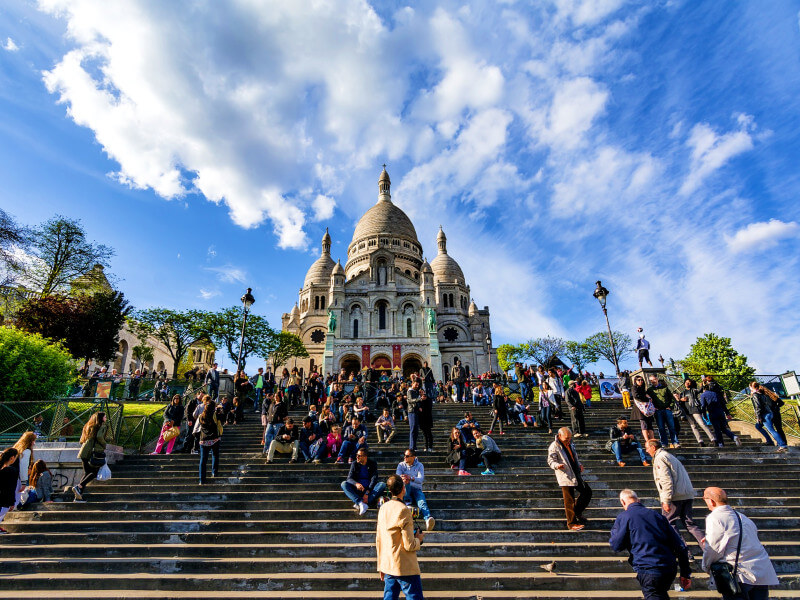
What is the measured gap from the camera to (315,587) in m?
5.09

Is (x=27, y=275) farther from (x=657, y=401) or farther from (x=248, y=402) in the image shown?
(x=657, y=401)

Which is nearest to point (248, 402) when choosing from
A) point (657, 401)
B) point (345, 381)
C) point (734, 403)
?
point (345, 381)

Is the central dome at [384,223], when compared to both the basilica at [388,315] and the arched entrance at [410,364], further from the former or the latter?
the arched entrance at [410,364]

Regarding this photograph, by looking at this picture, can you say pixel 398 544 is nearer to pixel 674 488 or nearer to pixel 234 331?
pixel 674 488

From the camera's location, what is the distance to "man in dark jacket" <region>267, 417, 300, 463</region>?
30.6ft

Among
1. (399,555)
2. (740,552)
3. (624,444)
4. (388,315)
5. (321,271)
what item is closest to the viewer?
(740,552)

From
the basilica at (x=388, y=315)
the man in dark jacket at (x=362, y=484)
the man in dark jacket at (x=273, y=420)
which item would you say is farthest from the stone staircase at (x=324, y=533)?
the basilica at (x=388, y=315)

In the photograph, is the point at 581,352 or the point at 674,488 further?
the point at 581,352

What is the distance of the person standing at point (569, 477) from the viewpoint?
6.19 metres

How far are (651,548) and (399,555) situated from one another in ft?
7.22

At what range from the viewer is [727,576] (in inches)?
140

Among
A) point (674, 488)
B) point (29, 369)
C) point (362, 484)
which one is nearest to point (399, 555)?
point (362, 484)

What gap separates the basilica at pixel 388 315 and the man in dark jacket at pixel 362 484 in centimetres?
2204

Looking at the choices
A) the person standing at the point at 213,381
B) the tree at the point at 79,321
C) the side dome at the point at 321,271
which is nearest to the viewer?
the person standing at the point at 213,381
